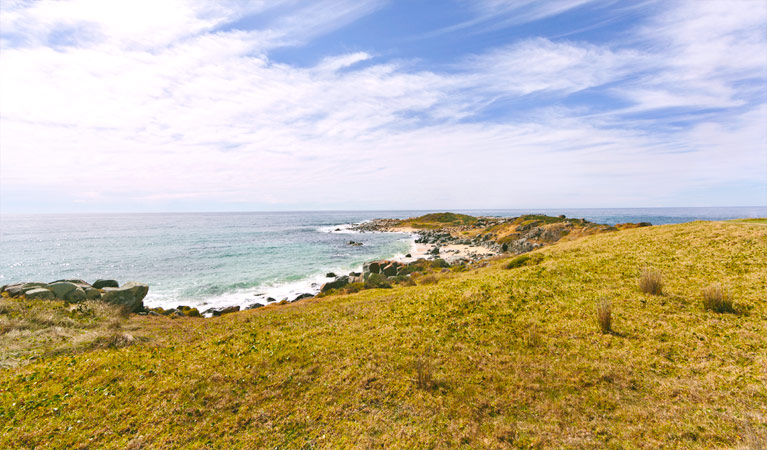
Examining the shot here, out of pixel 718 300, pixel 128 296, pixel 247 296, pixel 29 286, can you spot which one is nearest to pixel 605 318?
pixel 718 300

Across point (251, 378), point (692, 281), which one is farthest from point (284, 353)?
point (692, 281)

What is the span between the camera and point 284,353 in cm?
1074

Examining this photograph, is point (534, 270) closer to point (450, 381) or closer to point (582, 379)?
point (582, 379)

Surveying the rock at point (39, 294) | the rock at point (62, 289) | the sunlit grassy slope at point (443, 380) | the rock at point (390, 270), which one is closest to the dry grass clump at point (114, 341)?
the sunlit grassy slope at point (443, 380)

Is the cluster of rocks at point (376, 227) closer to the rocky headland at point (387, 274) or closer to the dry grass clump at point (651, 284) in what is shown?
the rocky headland at point (387, 274)

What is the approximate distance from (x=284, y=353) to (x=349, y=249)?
182 feet

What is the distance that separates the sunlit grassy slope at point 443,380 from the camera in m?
6.75

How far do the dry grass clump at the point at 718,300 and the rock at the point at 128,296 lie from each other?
2885cm

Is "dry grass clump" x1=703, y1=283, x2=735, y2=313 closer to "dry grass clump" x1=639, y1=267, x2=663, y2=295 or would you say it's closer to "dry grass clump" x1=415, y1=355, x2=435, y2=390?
"dry grass clump" x1=639, y1=267, x2=663, y2=295

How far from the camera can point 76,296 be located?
691 inches

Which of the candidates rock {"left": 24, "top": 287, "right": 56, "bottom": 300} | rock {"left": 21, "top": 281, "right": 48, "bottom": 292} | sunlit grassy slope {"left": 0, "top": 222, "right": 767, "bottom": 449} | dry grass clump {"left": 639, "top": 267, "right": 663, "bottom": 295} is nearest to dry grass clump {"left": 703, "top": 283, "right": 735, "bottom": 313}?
sunlit grassy slope {"left": 0, "top": 222, "right": 767, "bottom": 449}

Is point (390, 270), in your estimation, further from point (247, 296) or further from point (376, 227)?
point (376, 227)

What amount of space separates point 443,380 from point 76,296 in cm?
2178

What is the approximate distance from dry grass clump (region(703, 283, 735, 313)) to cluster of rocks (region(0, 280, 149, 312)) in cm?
2877
